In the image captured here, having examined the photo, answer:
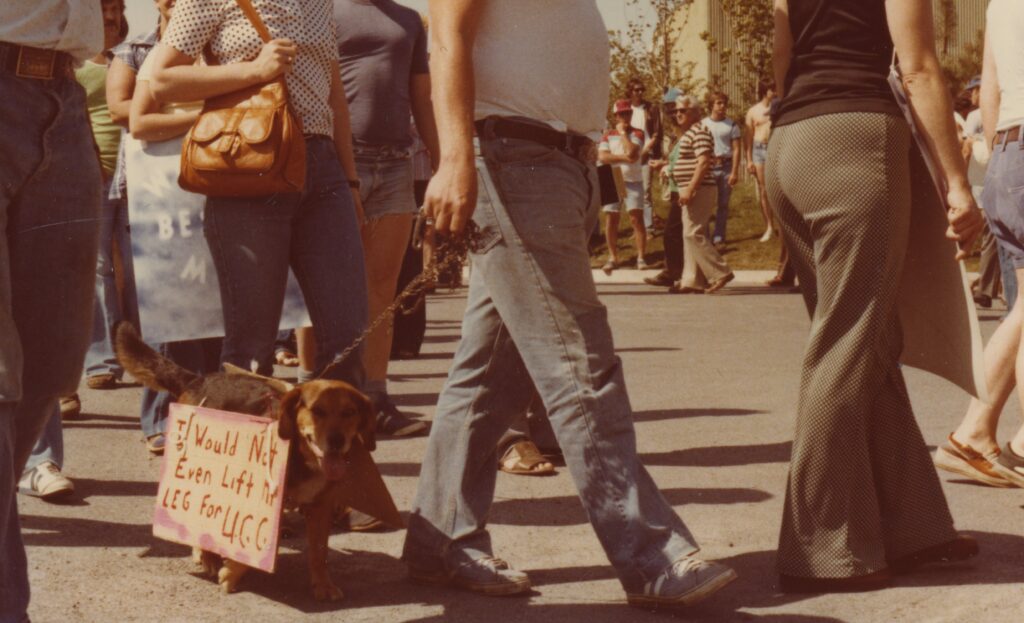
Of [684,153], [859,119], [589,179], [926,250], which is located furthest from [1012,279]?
[684,153]

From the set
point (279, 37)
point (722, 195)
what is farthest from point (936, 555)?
point (722, 195)

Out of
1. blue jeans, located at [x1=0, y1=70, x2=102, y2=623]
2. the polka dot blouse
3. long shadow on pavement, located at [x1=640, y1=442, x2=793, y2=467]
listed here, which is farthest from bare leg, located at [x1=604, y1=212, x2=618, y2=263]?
blue jeans, located at [x1=0, y1=70, x2=102, y2=623]

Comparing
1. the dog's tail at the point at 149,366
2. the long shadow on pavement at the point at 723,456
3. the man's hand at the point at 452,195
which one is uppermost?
the man's hand at the point at 452,195

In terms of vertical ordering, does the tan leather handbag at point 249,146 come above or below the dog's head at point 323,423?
above

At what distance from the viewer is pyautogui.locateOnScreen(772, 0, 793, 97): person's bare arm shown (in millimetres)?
4590

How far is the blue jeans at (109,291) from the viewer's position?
827 centimetres

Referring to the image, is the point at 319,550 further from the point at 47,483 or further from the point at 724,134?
the point at 724,134

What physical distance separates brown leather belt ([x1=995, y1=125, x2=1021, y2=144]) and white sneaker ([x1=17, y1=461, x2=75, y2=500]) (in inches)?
137

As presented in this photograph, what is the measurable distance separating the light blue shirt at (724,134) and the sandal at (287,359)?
1109 centimetres

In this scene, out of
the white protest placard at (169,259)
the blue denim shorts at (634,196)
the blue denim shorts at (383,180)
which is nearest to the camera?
the white protest placard at (169,259)

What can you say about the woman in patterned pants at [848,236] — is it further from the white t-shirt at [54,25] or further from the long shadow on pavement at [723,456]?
the long shadow on pavement at [723,456]

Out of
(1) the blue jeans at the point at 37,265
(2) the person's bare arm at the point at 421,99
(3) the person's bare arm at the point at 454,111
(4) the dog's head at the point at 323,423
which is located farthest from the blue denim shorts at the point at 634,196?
(1) the blue jeans at the point at 37,265

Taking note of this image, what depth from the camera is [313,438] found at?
14.0 feet

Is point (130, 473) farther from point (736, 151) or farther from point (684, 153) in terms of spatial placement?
point (736, 151)
